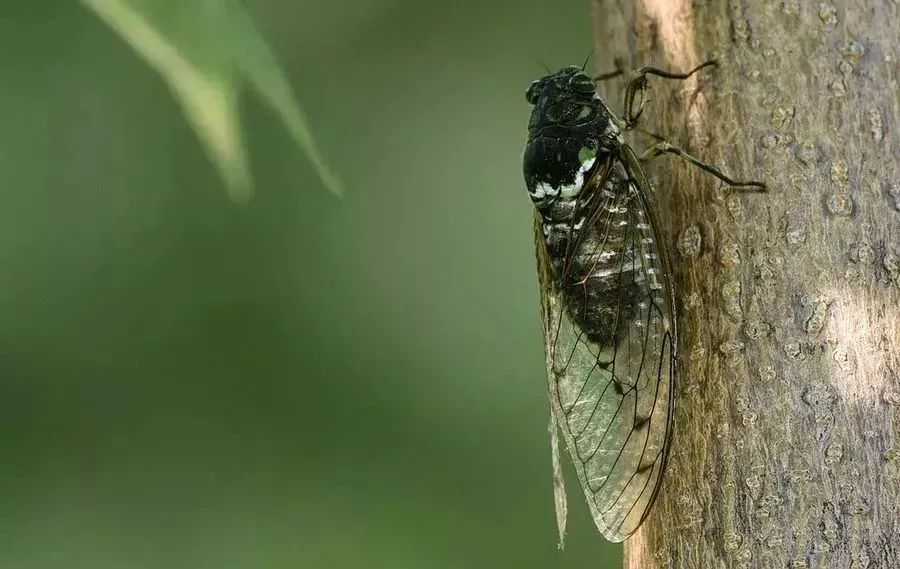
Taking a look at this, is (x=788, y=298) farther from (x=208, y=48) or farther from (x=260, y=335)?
(x=260, y=335)

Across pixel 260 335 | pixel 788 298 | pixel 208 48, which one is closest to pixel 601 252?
pixel 788 298

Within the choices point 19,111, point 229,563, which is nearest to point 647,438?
point 229,563

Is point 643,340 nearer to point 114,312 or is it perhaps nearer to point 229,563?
point 229,563

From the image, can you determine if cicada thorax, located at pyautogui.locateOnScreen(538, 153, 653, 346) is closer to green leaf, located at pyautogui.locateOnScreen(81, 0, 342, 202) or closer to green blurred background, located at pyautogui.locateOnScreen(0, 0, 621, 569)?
green leaf, located at pyautogui.locateOnScreen(81, 0, 342, 202)

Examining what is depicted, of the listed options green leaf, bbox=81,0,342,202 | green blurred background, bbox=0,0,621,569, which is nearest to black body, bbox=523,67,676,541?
green leaf, bbox=81,0,342,202

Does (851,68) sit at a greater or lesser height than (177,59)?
greater
